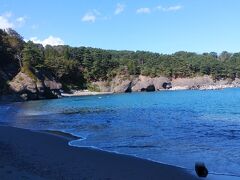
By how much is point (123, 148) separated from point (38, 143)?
16.3 ft

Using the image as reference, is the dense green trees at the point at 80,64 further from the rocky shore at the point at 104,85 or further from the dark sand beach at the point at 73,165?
the dark sand beach at the point at 73,165

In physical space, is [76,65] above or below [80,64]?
below

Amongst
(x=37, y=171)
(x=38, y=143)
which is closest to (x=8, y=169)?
(x=37, y=171)

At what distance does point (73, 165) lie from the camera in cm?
1625

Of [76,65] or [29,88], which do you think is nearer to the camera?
[29,88]

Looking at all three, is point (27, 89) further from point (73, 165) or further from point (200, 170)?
point (200, 170)

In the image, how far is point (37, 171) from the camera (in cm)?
1434

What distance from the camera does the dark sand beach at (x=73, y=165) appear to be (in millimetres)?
14109

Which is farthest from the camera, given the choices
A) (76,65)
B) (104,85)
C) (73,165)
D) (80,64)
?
(80,64)

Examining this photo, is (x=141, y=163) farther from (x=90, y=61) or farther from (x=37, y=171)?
(x=90, y=61)

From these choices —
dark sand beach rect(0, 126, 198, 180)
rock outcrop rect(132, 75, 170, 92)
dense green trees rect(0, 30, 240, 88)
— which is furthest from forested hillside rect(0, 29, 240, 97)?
dark sand beach rect(0, 126, 198, 180)

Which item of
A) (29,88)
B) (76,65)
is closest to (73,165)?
(29,88)

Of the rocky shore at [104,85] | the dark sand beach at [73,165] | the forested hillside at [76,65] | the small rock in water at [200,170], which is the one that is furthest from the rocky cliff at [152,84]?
the small rock in water at [200,170]

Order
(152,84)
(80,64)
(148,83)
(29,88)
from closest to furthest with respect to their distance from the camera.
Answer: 1. (29,88)
2. (148,83)
3. (152,84)
4. (80,64)
